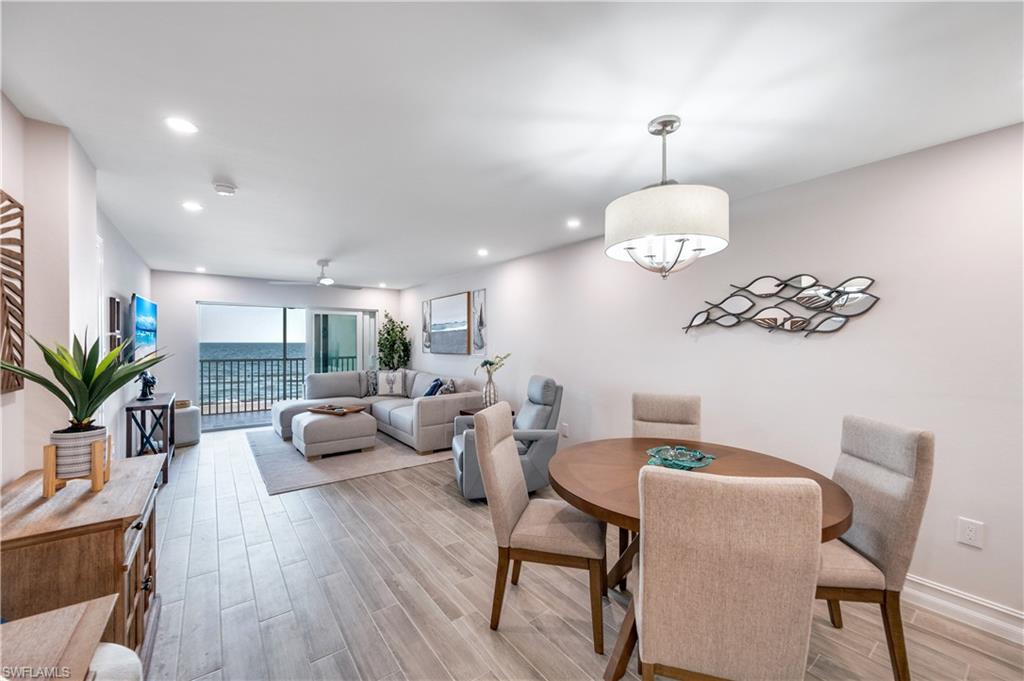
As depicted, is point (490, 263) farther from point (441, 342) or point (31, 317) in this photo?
point (31, 317)

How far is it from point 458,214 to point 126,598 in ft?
9.66

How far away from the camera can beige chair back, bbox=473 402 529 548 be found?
74.6 inches

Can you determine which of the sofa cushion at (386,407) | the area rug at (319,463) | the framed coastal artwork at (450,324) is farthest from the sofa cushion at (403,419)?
the framed coastal artwork at (450,324)

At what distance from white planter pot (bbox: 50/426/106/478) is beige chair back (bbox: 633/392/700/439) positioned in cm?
279

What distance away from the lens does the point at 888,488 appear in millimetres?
1649

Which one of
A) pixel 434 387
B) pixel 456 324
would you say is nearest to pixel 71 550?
pixel 434 387

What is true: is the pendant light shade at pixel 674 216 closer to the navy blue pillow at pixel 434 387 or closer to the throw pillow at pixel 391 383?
the navy blue pillow at pixel 434 387

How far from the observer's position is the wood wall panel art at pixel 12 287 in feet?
5.43

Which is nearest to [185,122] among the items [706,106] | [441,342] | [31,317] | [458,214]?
[31,317]

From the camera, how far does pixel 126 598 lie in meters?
1.48

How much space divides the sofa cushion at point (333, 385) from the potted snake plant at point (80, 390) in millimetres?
4795

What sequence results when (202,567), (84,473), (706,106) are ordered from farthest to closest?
1. (202,567)
2. (706,106)
3. (84,473)

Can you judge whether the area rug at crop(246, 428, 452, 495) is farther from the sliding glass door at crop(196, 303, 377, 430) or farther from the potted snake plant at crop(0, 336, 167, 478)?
the potted snake plant at crop(0, 336, 167, 478)

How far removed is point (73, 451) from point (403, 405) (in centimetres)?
420
